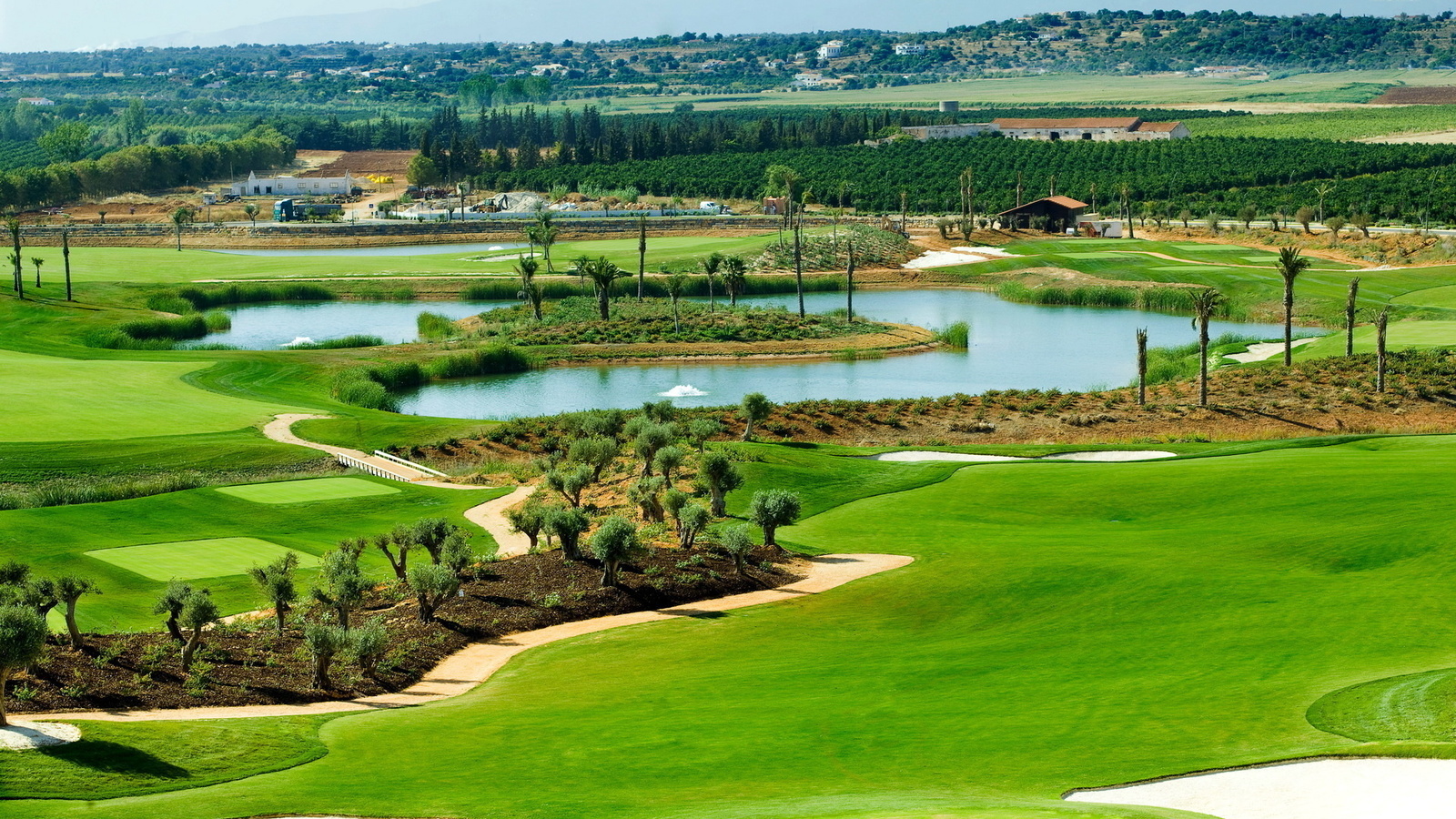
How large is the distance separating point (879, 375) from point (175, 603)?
5915 cm

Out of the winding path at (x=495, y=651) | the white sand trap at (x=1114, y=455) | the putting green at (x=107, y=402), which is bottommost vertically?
the white sand trap at (x=1114, y=455)

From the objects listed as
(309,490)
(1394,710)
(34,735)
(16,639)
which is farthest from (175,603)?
(1394,710)

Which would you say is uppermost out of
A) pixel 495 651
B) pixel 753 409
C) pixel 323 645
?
pixel 323 645

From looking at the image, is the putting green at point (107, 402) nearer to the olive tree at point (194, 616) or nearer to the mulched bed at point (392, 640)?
the mulched bed at point (392, 640)

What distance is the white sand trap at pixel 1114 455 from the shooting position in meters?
50.8

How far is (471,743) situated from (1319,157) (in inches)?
6811

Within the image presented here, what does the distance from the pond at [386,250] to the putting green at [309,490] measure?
102736mm

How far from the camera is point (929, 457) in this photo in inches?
2056

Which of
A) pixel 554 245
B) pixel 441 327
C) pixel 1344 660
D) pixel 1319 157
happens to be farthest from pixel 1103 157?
pixel 1344 660

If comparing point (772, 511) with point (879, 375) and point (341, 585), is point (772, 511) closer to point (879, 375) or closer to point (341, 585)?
point (341, 585)

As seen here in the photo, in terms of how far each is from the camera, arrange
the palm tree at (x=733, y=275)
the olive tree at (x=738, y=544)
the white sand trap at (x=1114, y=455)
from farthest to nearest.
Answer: the palm tree at (x=733, y=275), the white sand trap at (x=1114, y=455), the olive tree at (x=738, y=544)

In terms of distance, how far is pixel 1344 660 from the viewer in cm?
2709

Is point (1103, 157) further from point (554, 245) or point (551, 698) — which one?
point (551, 698)

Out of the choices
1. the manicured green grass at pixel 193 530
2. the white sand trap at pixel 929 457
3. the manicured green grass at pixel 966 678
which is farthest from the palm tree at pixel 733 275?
the manicured green grass at pixel 966 678
